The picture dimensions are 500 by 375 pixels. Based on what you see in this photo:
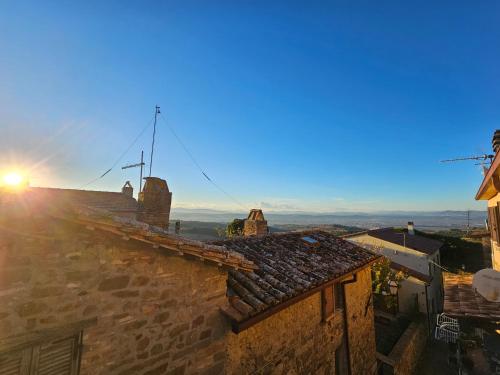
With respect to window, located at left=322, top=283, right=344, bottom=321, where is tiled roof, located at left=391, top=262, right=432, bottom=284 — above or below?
below

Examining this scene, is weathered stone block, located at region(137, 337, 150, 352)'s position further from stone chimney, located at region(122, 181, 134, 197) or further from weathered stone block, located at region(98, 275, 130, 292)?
stone chimney, located at region(122, 181, 134, 197)

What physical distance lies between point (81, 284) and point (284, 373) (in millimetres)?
4489

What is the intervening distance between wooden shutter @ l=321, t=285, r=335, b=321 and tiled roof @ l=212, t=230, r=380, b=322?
63cm

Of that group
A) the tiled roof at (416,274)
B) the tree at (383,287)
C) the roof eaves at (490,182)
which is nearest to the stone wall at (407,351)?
Answer: the tree at (383,287)


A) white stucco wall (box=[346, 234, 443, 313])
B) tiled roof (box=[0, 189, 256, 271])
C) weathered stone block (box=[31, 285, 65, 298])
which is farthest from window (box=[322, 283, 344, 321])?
white stucco wall (box=[346, 234, 443, 313])

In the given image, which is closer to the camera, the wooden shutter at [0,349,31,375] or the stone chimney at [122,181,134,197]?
the wooden shutter at [0,349,31,375]

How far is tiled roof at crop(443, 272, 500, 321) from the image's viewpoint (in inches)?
204

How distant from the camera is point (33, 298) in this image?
8.93ft

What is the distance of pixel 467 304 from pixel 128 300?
7401mm

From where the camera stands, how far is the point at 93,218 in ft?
9.70

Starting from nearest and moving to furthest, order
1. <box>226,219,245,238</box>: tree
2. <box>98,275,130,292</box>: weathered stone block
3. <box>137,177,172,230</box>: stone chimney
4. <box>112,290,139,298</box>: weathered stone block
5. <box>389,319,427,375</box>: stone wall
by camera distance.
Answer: <box>98,275,130,292</box>: weathered stone block < <box>112,290,139,298</box>: weathered stone block < <box>137,177,172,230</box>: stone chimney < <box>389,319,427,375</box>: stone wall < <box>226,219,245,238</box>: tree

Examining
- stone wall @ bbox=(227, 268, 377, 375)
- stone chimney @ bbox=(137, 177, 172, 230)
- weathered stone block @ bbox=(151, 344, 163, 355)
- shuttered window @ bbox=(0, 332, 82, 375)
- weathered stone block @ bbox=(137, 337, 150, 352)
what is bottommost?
stone wall @ bbox=(227, 268, 377, 375)

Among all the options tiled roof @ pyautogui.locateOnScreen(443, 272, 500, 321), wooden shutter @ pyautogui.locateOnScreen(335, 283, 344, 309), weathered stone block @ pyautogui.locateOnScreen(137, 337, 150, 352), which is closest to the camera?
weathered stone block @ pyautogui.locateOnScreen(137, 337, 150, 352)

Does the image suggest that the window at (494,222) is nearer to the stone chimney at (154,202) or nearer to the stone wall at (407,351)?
the stone wall at (407,351)
